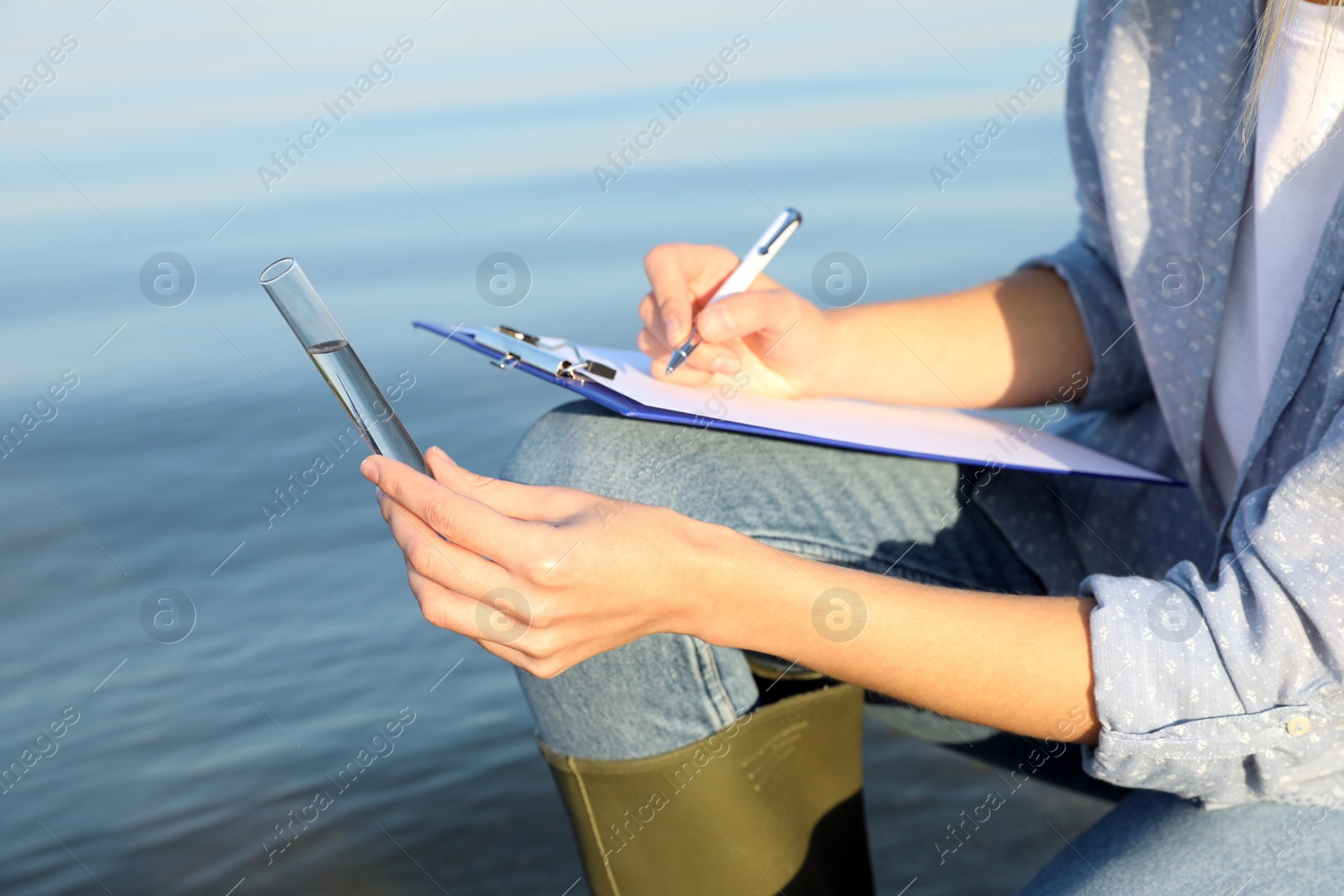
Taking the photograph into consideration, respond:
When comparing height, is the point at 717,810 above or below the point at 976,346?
below

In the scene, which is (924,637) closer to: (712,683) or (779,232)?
(712,683)

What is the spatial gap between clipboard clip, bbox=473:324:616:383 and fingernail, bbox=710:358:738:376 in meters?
0.11

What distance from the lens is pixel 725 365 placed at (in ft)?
3.69

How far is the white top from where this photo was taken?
0.90m

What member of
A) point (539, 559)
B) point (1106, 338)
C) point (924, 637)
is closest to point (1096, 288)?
point (1106, 338)

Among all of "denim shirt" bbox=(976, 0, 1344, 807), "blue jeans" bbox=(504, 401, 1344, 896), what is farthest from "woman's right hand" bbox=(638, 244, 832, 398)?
"denim shirt" bbox=(976, 0, 1344, 807)

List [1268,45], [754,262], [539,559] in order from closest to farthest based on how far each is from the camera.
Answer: [539,559]
[1268,45]
[754,262]

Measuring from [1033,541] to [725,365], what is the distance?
0.33 metres

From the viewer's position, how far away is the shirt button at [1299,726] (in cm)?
78

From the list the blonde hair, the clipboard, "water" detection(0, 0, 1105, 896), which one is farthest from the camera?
"water" detection(0, 0, 1105, 896)

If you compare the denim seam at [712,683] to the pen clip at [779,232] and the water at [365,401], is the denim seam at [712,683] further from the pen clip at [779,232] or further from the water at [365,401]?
the pen clip at [779,232]

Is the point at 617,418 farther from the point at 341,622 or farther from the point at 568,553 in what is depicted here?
the point at 341,622

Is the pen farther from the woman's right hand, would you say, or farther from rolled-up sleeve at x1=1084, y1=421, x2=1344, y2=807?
rolled-up sleeve at x1=1084, y1=421, x2=1344, y2=807

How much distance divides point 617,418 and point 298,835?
78 cm
